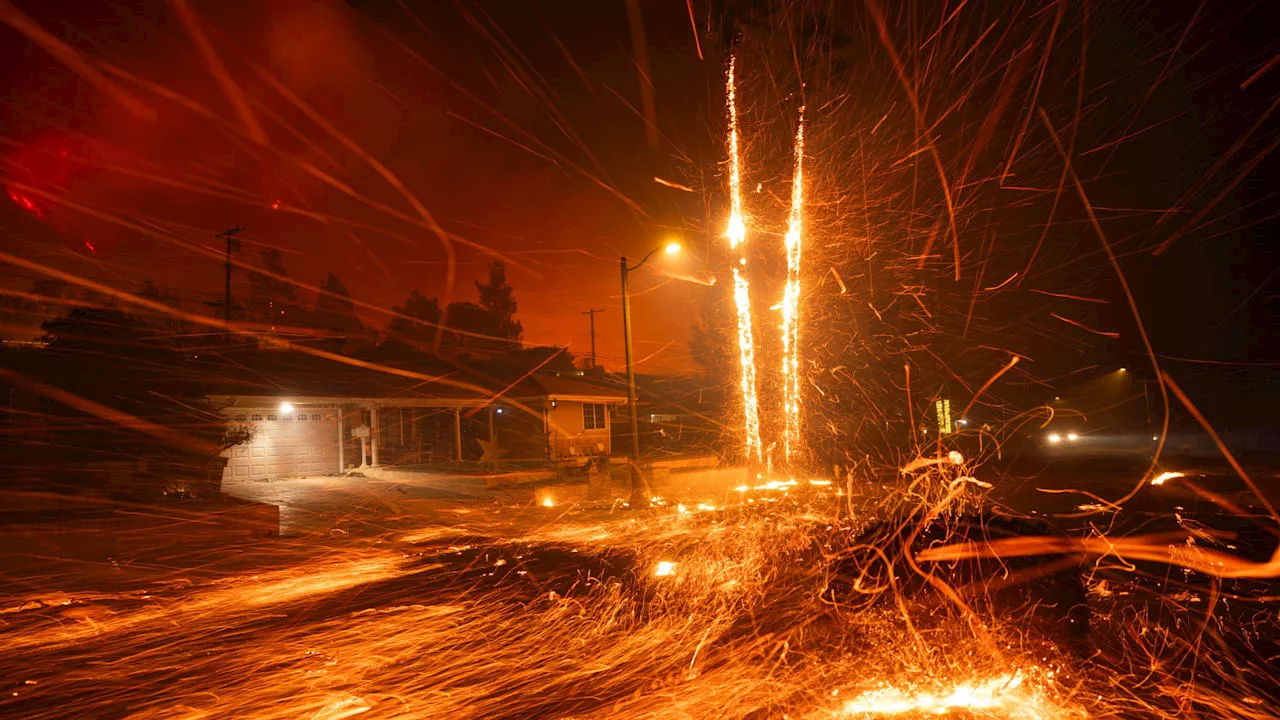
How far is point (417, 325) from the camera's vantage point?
55.7m

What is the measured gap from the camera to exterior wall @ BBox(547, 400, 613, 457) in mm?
30391

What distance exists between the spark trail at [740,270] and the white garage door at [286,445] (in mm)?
15054

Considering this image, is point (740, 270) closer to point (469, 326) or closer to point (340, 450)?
point (340, 450)

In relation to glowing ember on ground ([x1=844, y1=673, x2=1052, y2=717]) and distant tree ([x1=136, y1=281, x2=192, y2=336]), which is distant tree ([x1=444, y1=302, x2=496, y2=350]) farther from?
glowing ember on ground ([x1=844, y1=673, x2=1052, y2=717])

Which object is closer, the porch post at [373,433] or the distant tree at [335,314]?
the porch post at [373,433]

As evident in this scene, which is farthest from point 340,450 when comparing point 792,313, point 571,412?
point 792,313

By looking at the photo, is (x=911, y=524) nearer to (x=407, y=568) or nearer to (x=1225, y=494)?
(x=407, y=568)

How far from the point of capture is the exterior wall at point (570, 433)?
30391 millimetres

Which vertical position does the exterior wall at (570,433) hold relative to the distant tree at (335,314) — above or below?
below

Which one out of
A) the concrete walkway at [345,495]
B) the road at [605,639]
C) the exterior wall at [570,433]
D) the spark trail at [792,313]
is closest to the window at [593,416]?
the exterior wall at [570,433]

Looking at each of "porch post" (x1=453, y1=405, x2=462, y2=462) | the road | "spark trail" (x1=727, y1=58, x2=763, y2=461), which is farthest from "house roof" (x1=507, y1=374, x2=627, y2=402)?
the road

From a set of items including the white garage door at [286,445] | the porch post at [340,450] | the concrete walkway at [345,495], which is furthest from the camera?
the porch post at [340,450]

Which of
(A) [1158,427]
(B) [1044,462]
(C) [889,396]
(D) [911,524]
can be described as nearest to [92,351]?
(D) [911,524]

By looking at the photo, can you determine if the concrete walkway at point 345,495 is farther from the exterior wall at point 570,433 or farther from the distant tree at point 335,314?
the distant tree at point 335,314
